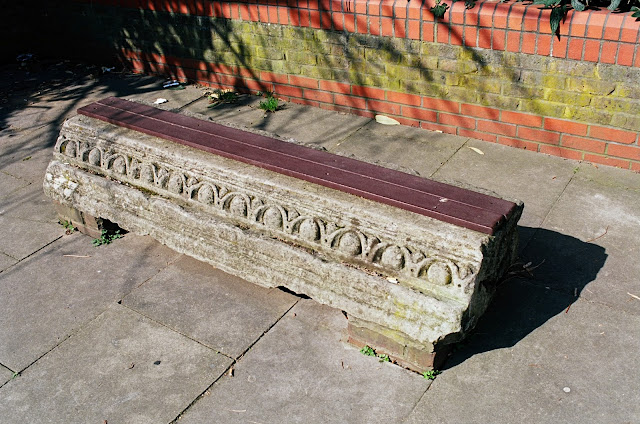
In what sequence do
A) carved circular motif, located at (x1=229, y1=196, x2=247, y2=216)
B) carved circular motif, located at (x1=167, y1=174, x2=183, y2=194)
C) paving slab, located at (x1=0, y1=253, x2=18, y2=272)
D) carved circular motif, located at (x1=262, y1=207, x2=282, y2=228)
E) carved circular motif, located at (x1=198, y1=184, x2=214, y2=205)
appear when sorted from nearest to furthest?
carved circular motif, located at (x1=262, y1=207, x2=282, y2=228) → carved circular motif, located at (x1=229, y1=196, x2=247, y2=216) → carved circular motif, located at (x1=198, y1=184, x2=214, y2=205) → carved circular motif, located at (x1=167, y1=174, x2=183, y2=194) → paving slab, located at (x1=0, y1=253, x2=18, y2=272)

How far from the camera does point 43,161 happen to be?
19.2ft

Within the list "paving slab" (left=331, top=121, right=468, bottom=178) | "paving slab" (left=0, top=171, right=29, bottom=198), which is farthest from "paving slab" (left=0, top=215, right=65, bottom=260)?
"paving slab" (left=331, top=121, right=468, bottom=178)

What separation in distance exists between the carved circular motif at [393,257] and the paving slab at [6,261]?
2724mm

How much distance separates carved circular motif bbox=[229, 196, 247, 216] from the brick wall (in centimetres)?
261

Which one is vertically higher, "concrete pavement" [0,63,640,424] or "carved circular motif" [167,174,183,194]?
"carved circular motif" [167,174,183,194]

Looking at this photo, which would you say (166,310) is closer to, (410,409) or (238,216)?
(238,216)

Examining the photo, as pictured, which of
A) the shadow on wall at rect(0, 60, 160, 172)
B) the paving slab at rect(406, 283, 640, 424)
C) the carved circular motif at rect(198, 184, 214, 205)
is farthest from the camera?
the shadow on wall at rect(0, 60, 160, 172)

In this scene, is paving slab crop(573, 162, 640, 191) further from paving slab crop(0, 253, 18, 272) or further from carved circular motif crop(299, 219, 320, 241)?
paving slab crop(0, 253, 18, 272)

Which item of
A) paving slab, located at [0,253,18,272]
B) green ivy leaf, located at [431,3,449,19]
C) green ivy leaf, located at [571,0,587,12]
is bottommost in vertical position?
paving slab, located at [0,253,18,272]

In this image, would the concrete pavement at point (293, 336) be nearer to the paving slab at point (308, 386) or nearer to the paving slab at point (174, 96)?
the paving slab at point (308, 386)

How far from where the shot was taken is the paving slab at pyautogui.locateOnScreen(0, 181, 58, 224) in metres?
5.00

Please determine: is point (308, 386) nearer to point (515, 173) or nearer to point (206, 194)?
point (206, 194)

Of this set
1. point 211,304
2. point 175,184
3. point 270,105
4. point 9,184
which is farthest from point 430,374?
point 9,184

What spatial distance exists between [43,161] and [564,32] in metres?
4.59
